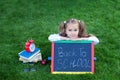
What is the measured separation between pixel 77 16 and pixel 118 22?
91cm

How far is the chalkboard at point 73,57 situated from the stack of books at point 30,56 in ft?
1.39

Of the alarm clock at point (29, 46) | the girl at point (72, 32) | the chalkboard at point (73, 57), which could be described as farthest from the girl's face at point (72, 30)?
the alarm clock at point (29, 46)

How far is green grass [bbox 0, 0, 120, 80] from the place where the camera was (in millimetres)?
4770

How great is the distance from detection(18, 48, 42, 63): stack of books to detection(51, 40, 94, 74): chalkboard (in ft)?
1.39

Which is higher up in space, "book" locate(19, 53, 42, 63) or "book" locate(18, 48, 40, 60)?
"book" locate(18, 48, 40, 60)

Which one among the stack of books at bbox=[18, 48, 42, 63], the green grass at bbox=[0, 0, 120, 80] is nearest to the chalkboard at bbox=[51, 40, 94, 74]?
the green grass at bbox=[0, 0, 120, 80]

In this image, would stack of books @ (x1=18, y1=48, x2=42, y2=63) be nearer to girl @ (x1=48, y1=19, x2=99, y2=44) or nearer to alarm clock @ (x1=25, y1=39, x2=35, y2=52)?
alarm clock @ (x1=25, y1=39, x2=35, y2=52)

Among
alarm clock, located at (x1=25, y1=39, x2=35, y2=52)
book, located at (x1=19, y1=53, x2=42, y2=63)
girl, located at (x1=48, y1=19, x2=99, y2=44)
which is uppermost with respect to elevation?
girl, located at (x1=48, y1=19, x2=99, y2=44)

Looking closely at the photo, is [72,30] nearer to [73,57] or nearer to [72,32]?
[72,32]

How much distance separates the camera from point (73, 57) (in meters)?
4.66

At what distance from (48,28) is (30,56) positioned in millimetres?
1395

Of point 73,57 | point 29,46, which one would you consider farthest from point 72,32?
point 29,46

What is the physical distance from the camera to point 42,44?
18.3 ft

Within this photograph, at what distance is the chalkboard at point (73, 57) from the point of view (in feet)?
15.2
